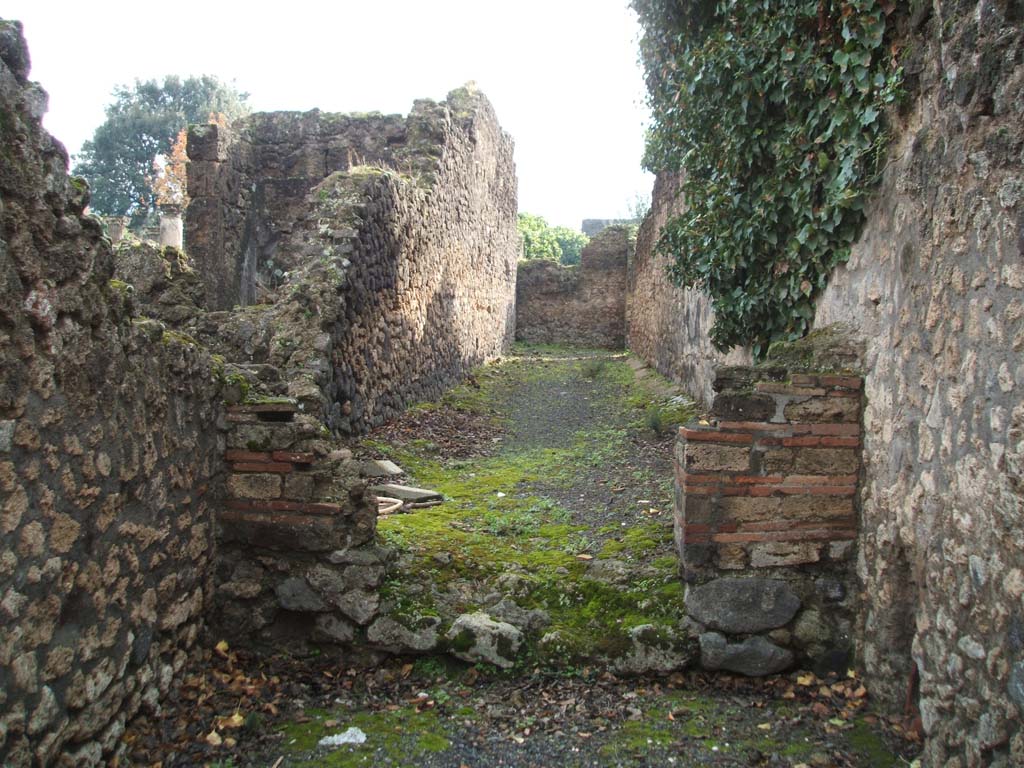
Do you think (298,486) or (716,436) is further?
(298,486)

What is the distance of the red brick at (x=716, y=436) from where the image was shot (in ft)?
12.3

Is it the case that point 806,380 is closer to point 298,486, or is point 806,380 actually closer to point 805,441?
point 805,441

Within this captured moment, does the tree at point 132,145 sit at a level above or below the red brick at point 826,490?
above

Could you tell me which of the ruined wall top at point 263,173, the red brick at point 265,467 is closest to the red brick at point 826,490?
the red brick at point 265,467

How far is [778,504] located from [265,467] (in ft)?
8.42

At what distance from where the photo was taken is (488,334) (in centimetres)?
1372

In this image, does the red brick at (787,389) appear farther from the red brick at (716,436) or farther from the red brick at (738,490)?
the red brick at (738,490)

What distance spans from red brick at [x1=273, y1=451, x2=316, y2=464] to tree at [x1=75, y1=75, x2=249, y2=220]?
38.5 m

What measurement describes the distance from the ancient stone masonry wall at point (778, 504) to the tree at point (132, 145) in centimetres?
3968

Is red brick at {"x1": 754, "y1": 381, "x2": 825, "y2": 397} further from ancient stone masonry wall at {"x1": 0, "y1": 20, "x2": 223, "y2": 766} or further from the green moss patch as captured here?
ancient stone masonry wall at {"x1": 0, "y1": 20, "x2": 223, "y2": 766}

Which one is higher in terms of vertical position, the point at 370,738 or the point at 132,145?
the point at 132,145

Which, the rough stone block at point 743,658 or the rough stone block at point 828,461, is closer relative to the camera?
the rough stone block at point 743,658

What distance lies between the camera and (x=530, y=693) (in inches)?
137

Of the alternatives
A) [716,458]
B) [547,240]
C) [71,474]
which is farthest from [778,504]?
[547,240]
